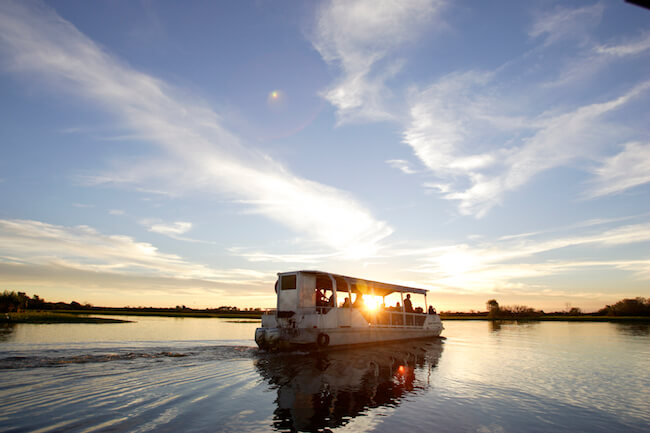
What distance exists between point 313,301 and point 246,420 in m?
15.6

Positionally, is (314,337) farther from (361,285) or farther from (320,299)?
(361,285)

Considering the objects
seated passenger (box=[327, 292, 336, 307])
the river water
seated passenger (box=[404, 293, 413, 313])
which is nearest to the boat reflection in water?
the river water

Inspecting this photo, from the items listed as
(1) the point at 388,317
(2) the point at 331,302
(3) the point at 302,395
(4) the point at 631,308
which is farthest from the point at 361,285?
(4) the point at 631,308

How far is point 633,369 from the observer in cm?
1891

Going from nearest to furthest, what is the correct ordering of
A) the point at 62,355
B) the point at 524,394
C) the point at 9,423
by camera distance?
the point at 9,423 → the point at 524,394 → the point at 62,355

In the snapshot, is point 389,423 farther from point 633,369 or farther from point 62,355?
point 633,369

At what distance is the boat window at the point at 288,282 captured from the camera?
23.6 meters

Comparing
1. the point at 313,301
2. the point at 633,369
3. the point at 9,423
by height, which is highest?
the point at 313,301

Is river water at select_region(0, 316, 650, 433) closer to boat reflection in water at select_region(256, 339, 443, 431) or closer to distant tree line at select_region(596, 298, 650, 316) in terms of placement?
boat reflection in water at select_region(256, 339, 443, 431)

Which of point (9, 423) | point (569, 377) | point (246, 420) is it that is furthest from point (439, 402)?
point (9, 423)

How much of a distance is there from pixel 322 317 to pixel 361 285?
625 cm

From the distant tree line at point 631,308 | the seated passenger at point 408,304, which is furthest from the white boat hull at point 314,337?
the distant tree line at point 631,308

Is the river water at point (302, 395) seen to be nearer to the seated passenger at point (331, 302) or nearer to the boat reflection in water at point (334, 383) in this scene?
the boat reflection in water at point (334, 383)

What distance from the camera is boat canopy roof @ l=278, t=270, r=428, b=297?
2455cm
